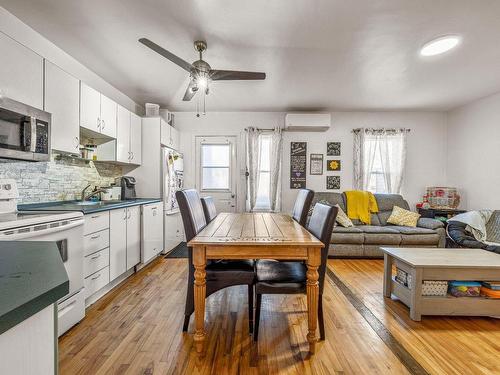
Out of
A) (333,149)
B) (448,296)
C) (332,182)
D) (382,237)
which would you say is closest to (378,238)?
(382,237)

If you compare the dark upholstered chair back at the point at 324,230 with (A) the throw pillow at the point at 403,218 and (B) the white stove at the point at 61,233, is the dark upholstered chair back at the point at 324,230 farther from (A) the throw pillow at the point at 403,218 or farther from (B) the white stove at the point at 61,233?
(A) the throw pillow at the point at 403,218

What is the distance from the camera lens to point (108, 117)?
2982mm

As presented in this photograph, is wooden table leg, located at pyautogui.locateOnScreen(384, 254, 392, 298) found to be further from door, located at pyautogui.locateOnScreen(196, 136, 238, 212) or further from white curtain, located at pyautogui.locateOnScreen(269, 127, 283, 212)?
door, located at pyautogui.locateOnScreen(196, 136, 238, 212)

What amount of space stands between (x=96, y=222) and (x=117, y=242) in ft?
1.48

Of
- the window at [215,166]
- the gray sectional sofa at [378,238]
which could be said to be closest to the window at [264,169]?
the window at [215,166]

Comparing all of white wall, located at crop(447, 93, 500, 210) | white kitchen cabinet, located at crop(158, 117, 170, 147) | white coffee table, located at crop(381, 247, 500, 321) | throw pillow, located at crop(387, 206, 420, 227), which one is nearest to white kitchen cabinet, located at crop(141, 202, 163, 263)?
white kitchen cabinet, located at crop(158, 117, 170, 147)

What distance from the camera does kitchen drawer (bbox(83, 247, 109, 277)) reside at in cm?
224

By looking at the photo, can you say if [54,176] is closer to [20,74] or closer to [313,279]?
[20,74]

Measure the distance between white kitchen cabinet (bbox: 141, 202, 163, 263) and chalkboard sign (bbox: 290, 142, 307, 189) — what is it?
8.14 ft

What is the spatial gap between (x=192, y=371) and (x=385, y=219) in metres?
3.98

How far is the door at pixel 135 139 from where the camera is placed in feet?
11.7

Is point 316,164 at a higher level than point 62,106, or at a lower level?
lower

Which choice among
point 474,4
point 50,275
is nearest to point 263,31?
point 474,4

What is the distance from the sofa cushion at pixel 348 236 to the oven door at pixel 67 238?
10.7 feet
